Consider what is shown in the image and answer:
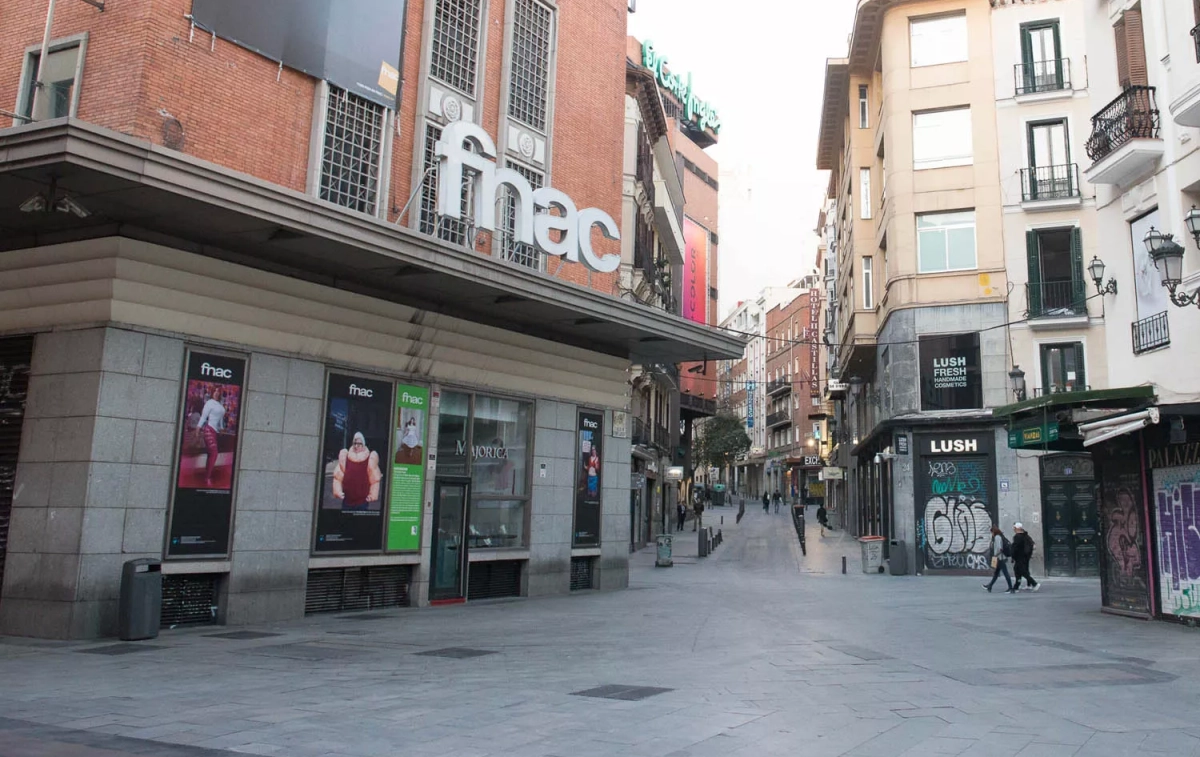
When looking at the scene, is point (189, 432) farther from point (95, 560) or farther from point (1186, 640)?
point (1186, 640)

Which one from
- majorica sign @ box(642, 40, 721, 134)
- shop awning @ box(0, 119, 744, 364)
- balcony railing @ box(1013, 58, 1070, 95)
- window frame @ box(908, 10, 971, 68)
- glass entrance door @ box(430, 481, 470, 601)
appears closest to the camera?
shop awning @ box(0, 119, 744, 364)

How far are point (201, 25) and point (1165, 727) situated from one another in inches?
560

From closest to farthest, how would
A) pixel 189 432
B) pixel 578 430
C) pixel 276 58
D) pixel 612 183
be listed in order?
pixel 189 432 < pixel 276 58 < pixel 578 430 < pixel 612 183

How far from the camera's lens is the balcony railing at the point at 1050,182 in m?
28.4

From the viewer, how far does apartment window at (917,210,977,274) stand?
29.2m

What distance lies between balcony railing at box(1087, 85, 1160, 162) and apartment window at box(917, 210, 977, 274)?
40.1 feet

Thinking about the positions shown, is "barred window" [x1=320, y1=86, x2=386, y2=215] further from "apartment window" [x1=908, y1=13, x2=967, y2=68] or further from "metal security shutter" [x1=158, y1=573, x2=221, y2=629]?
"apartment window" [x1=908, y1=13, x2=967, y2=68]

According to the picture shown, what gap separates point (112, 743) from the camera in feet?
20.9

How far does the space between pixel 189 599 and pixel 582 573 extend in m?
9.27

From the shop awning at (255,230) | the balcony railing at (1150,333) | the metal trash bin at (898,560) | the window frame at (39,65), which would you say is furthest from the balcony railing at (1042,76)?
the window frame at (39,65)

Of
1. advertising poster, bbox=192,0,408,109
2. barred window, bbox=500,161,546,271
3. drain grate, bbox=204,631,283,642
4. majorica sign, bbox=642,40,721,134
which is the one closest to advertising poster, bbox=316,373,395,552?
drain grate, bbox=204,631,283,642

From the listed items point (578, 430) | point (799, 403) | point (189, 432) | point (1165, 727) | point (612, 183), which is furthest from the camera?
point (799, 403)

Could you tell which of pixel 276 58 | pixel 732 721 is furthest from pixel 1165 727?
pixel 276 58

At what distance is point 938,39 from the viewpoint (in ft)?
99.8
